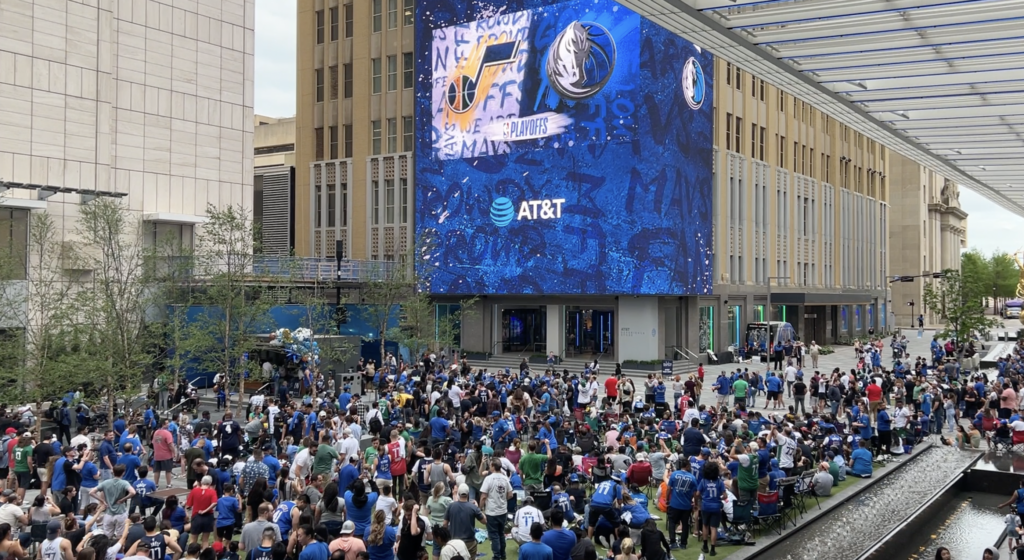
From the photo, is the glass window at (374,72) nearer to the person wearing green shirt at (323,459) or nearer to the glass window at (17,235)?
the glass window at (17,235)

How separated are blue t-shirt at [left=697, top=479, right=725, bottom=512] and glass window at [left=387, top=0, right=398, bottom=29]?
4892cm

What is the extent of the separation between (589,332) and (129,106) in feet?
89.3

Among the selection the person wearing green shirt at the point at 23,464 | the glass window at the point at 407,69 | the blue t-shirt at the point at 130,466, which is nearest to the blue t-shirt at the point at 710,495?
the blue t-shirt at the point at 130,466

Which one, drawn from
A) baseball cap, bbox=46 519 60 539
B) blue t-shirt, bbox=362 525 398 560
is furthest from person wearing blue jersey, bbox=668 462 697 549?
baseball cap, bbox=46 519 60 539

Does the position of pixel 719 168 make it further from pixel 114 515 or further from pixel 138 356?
pixel 114 515

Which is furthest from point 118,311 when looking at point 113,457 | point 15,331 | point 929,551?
point 929,551

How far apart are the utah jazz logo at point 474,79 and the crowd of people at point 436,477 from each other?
28561mm

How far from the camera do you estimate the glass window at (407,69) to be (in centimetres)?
5697

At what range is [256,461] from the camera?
47.8 feet

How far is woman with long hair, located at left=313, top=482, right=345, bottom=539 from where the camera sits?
12.2 meters

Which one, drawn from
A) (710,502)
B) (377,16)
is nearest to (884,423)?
(710,502)

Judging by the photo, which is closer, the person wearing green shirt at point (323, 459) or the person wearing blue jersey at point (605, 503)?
the person wearing blue jersey at point (605, 503)

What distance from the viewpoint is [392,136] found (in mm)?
57594

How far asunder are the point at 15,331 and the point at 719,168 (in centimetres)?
3718
